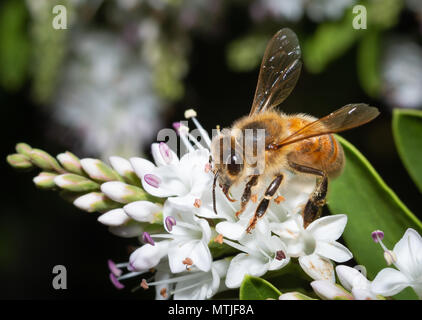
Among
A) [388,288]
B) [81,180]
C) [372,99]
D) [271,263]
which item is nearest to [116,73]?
[372,99]

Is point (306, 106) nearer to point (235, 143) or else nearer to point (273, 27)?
point (273, 27)

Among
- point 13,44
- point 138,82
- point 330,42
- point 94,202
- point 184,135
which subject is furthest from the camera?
point 138,82

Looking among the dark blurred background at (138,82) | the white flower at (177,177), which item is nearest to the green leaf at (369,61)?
the dark blurred background at (138,82)

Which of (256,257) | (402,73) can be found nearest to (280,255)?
(256,257)

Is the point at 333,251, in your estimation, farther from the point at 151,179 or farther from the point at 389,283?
the point at 151,179

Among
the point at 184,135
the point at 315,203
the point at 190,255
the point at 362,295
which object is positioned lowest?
the point at 362,295
